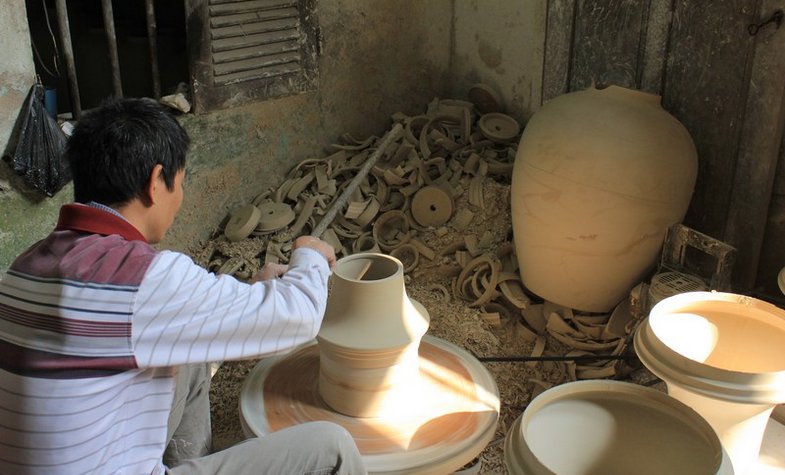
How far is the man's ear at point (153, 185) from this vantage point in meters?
1.92

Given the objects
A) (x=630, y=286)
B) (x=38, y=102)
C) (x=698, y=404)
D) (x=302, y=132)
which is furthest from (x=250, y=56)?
(x=698, y=404)

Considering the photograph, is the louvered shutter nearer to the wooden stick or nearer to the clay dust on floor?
the wooden stick

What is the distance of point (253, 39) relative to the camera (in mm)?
4402

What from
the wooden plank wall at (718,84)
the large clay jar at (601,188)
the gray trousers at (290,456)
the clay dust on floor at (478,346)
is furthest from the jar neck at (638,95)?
the gray trousers at (290,456)

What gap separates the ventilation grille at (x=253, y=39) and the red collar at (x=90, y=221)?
262 centimetres

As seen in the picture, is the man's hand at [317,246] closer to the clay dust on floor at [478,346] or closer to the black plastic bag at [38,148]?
the clay dust on floor at [478,346]

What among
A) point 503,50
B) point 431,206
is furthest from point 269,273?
point 503,50

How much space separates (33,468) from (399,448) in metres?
1.15

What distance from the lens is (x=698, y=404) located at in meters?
→ 2.36

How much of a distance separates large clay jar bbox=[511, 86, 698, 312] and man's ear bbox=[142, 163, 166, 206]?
6.89 feet

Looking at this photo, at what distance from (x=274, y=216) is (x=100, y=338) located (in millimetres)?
2809

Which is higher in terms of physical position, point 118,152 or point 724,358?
point 118,152

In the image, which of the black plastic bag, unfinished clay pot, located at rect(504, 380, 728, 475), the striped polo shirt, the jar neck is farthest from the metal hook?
the black plastic bag

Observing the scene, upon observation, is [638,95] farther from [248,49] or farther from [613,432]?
[248,49]
